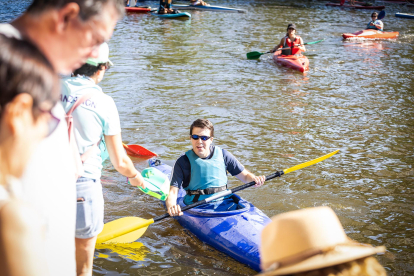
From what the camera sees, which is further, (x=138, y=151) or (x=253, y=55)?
(x=253, y=55)

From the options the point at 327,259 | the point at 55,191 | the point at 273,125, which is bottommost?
the point at 273,125

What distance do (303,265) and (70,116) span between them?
148 centimetres

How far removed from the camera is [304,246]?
1083 millimetres

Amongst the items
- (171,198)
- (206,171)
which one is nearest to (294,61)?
(206,171)

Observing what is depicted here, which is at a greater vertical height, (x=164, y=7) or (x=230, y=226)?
(x=164, y=7)

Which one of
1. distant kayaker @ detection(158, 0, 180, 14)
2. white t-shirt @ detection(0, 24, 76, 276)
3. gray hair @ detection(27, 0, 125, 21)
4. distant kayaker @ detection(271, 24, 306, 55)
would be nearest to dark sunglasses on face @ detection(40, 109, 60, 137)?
white t-shirt @ detection(0, 24, 76, 276)

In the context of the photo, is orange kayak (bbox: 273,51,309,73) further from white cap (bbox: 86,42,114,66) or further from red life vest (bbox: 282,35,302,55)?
white cap (bbox: 86,42,114,66)

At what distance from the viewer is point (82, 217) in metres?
2.26

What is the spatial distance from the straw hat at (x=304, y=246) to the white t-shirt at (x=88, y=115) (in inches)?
53.6

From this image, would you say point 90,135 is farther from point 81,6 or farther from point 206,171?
point 206,171

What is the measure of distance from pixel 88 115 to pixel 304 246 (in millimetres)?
1485

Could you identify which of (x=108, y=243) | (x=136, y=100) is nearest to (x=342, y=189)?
(x=108, y=243)

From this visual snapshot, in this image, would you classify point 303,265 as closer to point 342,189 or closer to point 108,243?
point 108,243

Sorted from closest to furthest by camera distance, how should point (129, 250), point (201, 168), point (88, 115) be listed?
point (88, 115) → point (129, 250) → point (201, 168)
